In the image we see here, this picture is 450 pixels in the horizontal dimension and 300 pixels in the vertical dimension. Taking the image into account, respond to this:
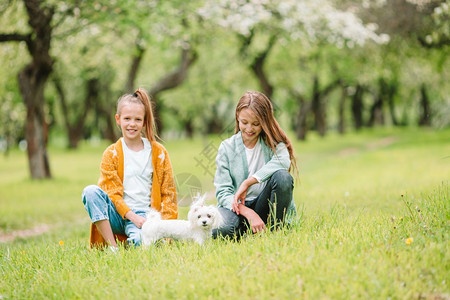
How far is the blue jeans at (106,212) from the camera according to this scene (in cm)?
418

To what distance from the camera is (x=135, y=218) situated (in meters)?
4.30

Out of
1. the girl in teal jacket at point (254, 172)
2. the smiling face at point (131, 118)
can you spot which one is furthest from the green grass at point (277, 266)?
the smiling face at point (131, 118)

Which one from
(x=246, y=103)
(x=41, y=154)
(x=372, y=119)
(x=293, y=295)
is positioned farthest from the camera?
(x=372, y=119)

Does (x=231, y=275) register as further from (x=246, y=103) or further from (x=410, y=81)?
(x=410, y=81)

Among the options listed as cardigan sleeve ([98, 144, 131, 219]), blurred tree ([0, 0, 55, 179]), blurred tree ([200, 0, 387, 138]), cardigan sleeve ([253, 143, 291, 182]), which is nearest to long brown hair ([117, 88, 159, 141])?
cardigan sleeve ([98, 144, 131, 219])

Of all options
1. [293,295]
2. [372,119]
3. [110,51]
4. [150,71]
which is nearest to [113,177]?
[293,295]

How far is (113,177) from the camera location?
446 centimetres

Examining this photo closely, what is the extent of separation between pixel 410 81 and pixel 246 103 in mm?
26212

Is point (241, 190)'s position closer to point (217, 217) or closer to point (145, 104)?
point (217, 217)

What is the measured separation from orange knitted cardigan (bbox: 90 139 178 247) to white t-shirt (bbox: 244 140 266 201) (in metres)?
0.81

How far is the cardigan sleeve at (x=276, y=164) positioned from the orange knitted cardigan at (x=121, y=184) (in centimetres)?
99

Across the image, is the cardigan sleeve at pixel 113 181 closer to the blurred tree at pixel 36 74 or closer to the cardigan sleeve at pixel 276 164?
the cardigan sleeve at pixel 276 164

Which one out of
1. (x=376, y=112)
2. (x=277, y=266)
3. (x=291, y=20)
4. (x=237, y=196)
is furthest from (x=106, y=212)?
(x=376, y=112)

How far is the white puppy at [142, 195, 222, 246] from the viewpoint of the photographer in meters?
3.91
